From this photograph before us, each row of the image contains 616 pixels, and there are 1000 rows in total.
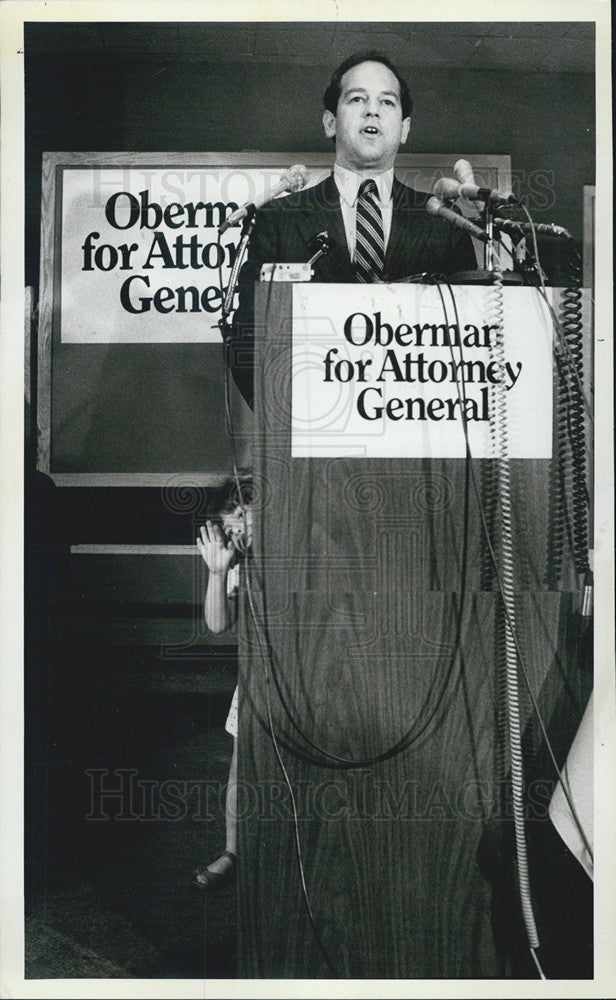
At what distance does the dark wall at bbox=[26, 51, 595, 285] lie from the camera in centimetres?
150

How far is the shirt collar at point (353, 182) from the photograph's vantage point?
1510 millimetres

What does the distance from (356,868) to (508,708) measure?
364 millimetres

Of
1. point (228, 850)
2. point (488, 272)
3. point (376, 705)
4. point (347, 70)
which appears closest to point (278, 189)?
point (347, 70)

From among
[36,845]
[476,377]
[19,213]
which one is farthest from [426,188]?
[36,845]

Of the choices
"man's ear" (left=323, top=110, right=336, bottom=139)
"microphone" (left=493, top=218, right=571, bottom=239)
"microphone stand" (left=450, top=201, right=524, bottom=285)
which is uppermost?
"man's ear" (left=323, top=110, right=336, bottom=139)

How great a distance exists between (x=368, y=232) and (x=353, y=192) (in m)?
0.08

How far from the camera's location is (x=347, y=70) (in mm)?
1493

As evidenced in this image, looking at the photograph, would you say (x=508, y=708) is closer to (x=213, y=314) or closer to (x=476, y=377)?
(x=476, y=377)

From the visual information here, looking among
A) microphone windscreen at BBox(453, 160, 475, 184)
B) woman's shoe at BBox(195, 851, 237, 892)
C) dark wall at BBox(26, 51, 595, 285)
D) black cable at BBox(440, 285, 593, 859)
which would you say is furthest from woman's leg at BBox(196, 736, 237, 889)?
microphone windscreen at BBox(453, 160, 475, 184)

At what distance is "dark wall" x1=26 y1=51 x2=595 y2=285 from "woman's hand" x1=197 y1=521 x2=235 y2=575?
21.3 inches

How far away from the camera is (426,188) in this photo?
151cm

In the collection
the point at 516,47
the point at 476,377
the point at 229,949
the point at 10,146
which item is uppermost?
the point at 516,47

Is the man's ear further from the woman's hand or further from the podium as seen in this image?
the woman's hand

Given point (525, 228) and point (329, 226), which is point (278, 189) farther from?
point (525, 228)
